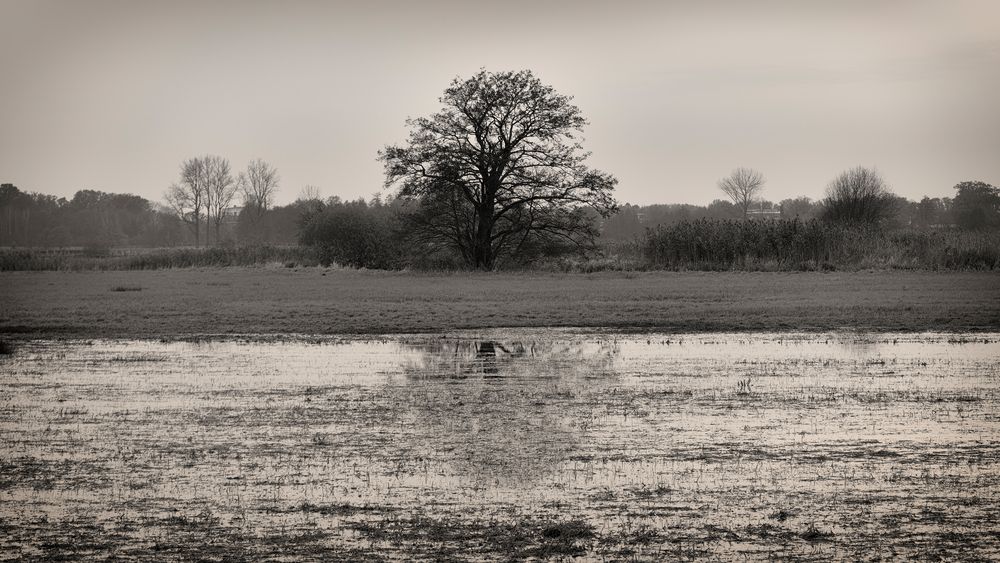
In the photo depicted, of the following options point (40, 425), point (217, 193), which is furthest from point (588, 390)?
point (217, 193)

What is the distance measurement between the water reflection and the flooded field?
0.05 m

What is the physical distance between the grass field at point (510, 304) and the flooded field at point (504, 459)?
237 inches

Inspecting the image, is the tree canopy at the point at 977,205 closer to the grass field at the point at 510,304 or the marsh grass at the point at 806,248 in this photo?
the marsh grass at the point at 806,248

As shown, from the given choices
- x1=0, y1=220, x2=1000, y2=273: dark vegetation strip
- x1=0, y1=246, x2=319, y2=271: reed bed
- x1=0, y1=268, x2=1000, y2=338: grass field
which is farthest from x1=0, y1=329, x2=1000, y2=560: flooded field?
x1=0, y1=246, x2=319, y2=271: reed bed

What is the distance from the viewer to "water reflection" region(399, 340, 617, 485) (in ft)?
31.4

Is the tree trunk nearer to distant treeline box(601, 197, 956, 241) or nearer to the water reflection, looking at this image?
the water reflection

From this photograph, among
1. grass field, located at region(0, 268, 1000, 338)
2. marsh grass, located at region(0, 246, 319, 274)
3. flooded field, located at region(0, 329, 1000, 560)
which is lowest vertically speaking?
flooded field, located at region(0, 329, 1000, 560)

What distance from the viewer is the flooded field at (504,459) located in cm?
720

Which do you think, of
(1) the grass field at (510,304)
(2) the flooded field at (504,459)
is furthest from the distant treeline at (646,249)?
(2) the flooded field at (504,459)

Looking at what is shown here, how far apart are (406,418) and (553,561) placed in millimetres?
5144

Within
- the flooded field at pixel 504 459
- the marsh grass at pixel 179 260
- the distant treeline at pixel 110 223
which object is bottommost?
the flooded field at pixel 504 459

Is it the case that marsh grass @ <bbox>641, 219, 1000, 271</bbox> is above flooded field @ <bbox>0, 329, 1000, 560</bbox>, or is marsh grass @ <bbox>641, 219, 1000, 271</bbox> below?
above

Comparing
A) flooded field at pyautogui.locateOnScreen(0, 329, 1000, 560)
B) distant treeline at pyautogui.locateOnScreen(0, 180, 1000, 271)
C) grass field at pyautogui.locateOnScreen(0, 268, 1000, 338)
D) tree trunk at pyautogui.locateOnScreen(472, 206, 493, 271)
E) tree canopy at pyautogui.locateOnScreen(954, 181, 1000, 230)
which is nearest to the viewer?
flooded field at pyautogui.locateOnScreen(0, 329, 1000, 560)

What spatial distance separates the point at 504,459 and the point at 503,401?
127 inches
